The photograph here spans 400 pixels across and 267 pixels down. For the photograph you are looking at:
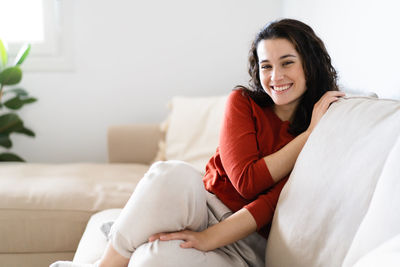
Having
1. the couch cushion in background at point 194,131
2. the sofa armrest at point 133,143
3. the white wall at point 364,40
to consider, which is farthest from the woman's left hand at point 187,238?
the sofa armrest at point 133,143

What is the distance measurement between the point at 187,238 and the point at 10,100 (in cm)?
189

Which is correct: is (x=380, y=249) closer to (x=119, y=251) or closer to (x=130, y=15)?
(x=119, y=251)

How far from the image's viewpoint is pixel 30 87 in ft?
9.32

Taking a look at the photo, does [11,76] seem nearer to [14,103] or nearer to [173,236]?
[14,103]

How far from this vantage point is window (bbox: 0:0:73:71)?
110 inches

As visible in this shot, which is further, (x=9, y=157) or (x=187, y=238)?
(x=9, y=157)

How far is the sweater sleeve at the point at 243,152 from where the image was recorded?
4.23 feet

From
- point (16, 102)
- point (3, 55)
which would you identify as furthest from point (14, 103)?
point (3, 55)

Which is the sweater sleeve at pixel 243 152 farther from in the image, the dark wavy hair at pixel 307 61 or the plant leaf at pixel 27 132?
the plant leaf at pixel 27 132

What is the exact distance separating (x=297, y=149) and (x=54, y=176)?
1306 mm

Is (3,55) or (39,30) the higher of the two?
(39,30)

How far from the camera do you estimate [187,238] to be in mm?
1179

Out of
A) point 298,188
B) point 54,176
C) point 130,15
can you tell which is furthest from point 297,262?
point 130,15

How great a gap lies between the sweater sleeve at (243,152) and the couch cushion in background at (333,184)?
0.36 feet
